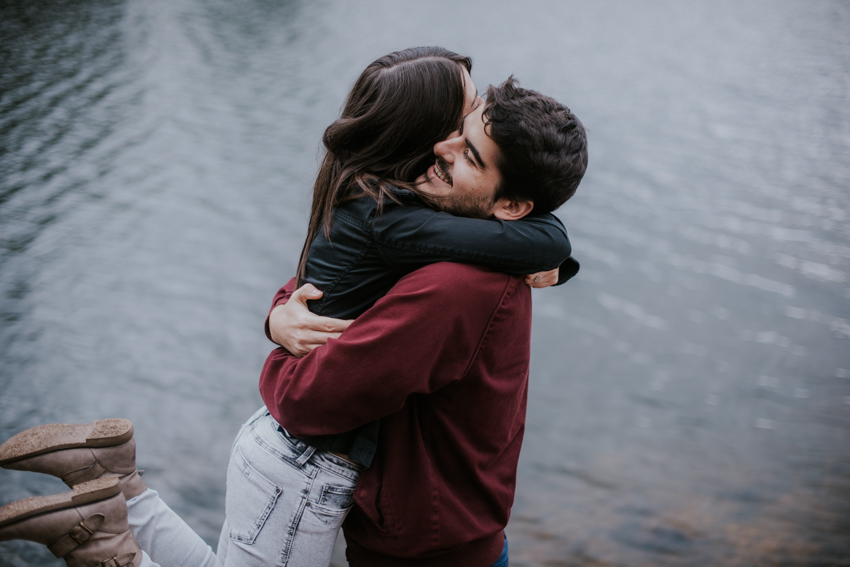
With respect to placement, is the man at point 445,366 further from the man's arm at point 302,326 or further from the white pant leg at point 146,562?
the white pant leg at point 146,562

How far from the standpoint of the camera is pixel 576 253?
6406 mm

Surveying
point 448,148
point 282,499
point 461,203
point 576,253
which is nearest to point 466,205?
point 461,203

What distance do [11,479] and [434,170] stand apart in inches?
111

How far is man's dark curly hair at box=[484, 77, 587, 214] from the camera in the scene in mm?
1271

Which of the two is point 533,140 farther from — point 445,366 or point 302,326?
point 302,326

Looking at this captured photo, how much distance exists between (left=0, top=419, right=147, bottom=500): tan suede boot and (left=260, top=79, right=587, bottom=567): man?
1.85 feet

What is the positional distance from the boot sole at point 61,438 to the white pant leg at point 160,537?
216 millimetres

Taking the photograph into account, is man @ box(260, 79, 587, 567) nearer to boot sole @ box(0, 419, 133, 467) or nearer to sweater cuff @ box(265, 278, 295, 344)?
sweater cuff @ box(265, 278, 295, 344)

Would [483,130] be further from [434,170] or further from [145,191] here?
[145,191]

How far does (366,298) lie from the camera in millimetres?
1383

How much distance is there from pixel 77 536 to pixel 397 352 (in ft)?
3.39

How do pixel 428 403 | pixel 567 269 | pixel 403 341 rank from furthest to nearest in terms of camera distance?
pixel 567 269, pixel 428 403, pixel 403 341

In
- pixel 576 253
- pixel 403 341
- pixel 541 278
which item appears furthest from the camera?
pixel 576 253

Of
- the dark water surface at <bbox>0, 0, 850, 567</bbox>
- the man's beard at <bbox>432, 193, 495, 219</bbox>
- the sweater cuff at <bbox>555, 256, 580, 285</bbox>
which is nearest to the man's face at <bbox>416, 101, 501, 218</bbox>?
the man's beard at <bbox>432, 193, 495, 219</bbox>
